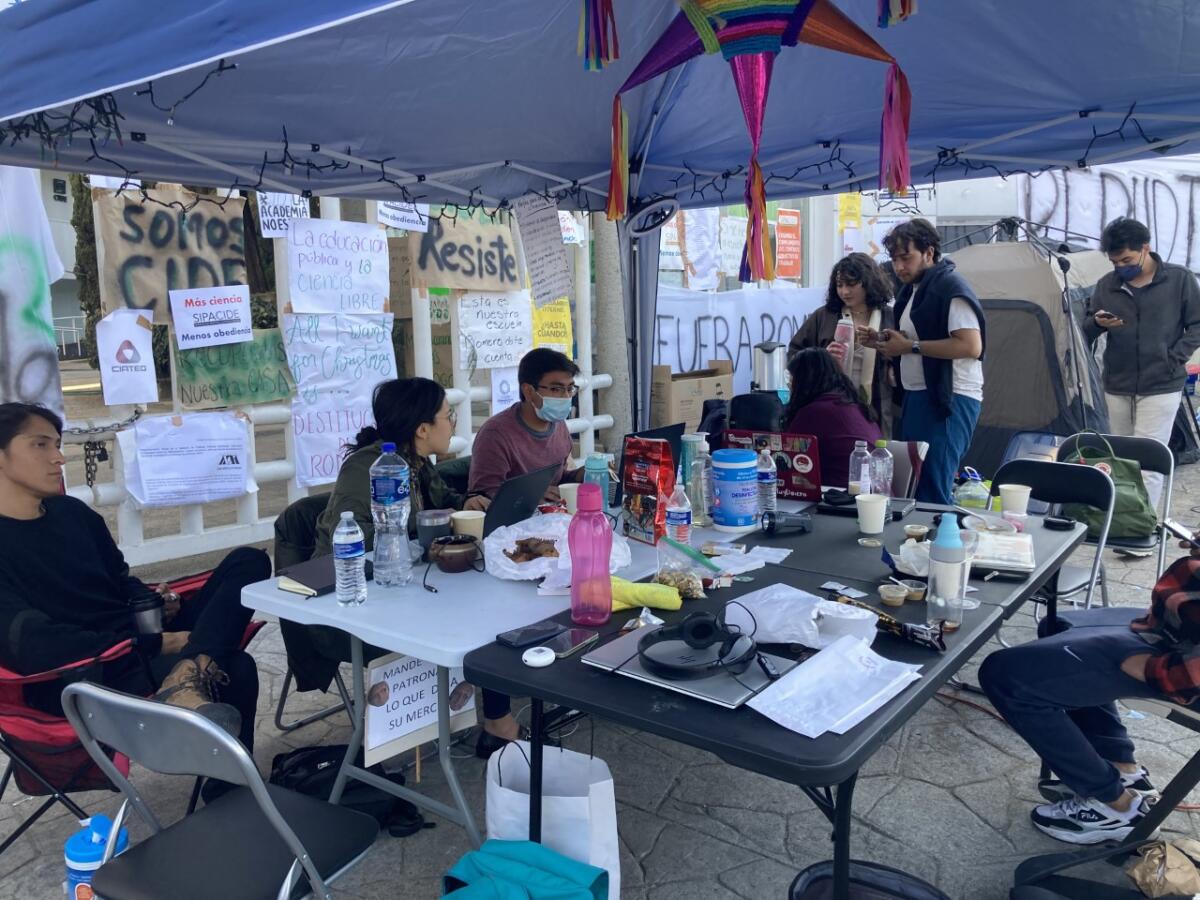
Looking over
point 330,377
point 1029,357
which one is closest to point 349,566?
point 330,377

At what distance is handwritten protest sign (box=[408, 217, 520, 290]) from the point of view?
617 centimetres

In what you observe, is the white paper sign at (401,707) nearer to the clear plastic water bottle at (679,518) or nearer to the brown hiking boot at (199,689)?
the brown hiking boot at (199,689)

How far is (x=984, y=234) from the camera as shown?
420 inches

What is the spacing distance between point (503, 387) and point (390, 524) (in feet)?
14.7

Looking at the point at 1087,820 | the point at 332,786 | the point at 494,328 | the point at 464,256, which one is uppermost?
the point at 464,256

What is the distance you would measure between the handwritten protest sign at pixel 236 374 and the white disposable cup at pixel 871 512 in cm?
397

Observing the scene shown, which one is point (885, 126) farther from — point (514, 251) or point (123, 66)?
point (514, 251)

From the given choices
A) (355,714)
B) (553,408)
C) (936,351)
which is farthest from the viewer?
(936,351)

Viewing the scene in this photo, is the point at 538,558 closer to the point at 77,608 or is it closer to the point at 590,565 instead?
the point at 590,565

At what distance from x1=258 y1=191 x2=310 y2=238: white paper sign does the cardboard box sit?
2925 millimetres

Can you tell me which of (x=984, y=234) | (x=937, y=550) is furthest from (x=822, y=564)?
(x=984, y=234)

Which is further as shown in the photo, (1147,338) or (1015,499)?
(1147,338)

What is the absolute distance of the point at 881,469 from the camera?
328 centimetres

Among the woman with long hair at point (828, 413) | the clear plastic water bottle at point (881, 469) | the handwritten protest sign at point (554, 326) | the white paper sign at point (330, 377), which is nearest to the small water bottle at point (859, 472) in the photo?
the clear plastic water bottle at point (881, 469)
